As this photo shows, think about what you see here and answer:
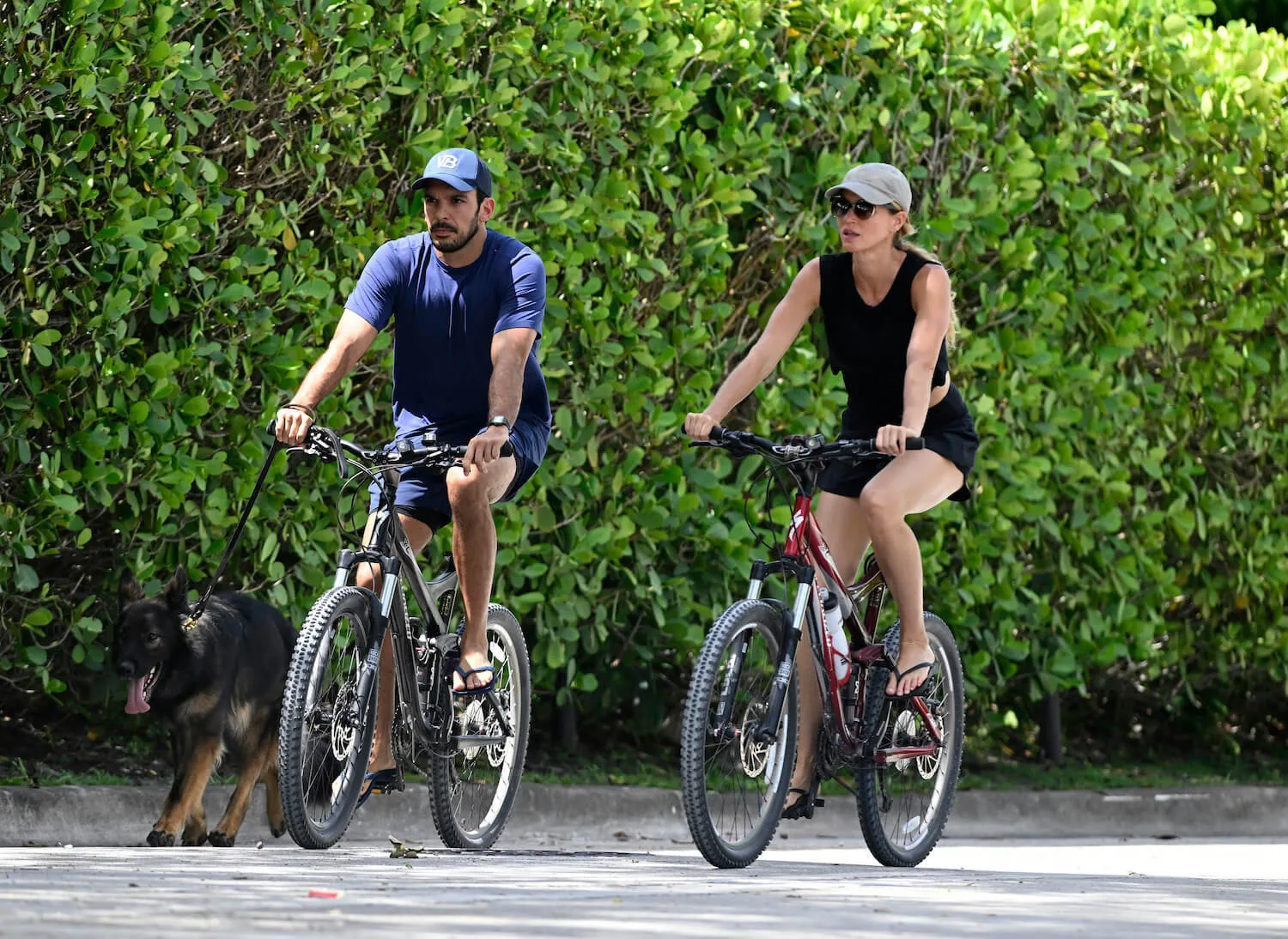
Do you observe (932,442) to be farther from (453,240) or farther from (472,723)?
(472,723)

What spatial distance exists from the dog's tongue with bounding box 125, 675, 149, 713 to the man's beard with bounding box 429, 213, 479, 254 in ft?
5.95

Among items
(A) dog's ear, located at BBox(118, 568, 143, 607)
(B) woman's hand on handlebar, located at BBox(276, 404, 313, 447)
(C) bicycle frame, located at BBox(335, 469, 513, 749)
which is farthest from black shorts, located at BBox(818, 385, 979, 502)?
(A) dog's ear, located at BBox(118, 568, 143, 607)

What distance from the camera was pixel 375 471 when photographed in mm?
6363

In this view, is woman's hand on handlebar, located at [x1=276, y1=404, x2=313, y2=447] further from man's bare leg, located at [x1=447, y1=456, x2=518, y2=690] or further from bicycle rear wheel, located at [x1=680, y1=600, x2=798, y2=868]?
bicycle rear wheel, located at [x1=680, y1=600, x2=798, y2=868]

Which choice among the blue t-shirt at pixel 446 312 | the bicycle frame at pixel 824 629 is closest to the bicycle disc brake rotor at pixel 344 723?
the blue t-shirt at pixel 446 312

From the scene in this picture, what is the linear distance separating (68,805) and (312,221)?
7.61 ft

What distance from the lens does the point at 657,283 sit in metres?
8.92

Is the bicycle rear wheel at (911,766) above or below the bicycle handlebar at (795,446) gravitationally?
below

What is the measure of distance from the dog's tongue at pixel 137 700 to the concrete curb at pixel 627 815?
1.39 feet

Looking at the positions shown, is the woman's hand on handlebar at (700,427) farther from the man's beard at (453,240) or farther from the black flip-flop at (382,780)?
the black flip-flop at (382,780)

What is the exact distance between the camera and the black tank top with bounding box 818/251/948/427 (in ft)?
22.1

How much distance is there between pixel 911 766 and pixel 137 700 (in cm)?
257

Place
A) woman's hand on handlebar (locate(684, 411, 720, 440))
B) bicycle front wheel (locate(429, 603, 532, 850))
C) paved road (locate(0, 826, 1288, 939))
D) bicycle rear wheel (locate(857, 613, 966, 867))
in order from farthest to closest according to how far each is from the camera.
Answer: bicycle front wheel (locate(429, 603, 532, 850)) → bicycle rear wheel (locate(857, 613, 966, 867)) → woman's hand on handlebar (locate(684, 411, 720, 440)) → paved road (locate(0, 826, 1288, 939))

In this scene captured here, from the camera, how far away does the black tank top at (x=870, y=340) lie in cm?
673
